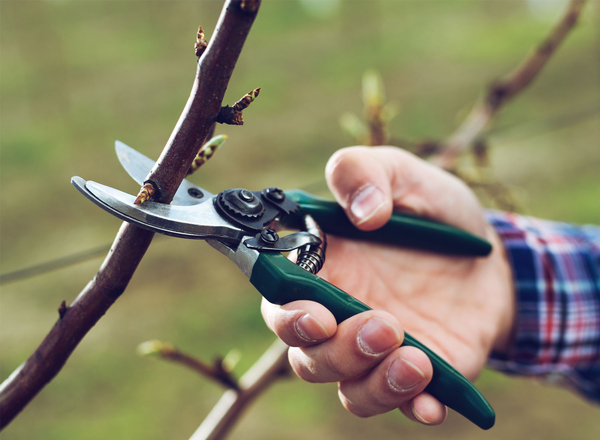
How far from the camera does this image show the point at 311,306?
3.42 ft

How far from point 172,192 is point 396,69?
9.81 metres

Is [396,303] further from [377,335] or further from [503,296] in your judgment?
[377,335]

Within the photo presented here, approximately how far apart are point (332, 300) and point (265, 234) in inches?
8.8

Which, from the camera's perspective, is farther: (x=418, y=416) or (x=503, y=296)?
(x=503, y=296)

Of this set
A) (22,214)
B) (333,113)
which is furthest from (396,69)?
(22,214)

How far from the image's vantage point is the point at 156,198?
945 millimetres

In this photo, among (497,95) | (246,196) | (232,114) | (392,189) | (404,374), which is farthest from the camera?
(497,95)

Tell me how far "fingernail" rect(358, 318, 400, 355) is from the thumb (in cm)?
36

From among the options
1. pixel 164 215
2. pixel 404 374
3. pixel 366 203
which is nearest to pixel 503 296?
pixel 366 203

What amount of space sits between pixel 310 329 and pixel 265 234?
0.82 ft

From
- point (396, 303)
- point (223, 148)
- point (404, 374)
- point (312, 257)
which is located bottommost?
point (223, 148)

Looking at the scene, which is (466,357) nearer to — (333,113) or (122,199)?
(122,199)

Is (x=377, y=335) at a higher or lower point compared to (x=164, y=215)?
lower

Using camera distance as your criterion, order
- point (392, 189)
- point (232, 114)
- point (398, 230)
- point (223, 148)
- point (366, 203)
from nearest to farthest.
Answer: point (232, 114)
point (366, 203)
point (398, 230)
point (392, 189)
point (223, 148)
